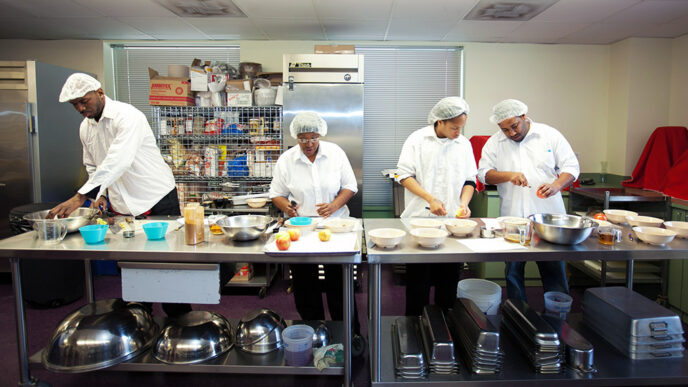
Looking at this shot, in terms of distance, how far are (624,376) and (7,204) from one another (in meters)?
5.07

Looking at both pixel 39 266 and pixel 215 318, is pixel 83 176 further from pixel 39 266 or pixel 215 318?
pixel 215 318

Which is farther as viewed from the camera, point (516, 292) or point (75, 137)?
point (75, 137)

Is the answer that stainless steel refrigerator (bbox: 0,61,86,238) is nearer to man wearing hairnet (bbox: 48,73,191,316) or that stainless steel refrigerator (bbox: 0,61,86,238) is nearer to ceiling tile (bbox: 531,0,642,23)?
man wearing hairnet (bbox: 48,73,191,316)

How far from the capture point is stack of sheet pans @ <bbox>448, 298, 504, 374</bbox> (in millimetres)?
1759

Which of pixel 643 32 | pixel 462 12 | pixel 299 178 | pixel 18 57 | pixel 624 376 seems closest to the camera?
pixel 624 376

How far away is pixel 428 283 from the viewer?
238cm

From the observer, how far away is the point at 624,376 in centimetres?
172

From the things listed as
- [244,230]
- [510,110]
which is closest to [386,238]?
[244,230]

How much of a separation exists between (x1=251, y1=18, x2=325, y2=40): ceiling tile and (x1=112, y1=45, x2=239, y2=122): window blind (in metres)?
0.71

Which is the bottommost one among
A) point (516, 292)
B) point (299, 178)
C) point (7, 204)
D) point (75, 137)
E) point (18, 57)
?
point (516, 292)

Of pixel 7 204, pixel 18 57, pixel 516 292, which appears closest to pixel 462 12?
pixel 516 292

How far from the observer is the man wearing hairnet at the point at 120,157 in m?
2.45

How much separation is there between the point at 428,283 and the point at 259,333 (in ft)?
3.34

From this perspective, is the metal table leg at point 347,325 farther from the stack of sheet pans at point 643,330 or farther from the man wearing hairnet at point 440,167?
the stack of sheet pans at point 643,330
